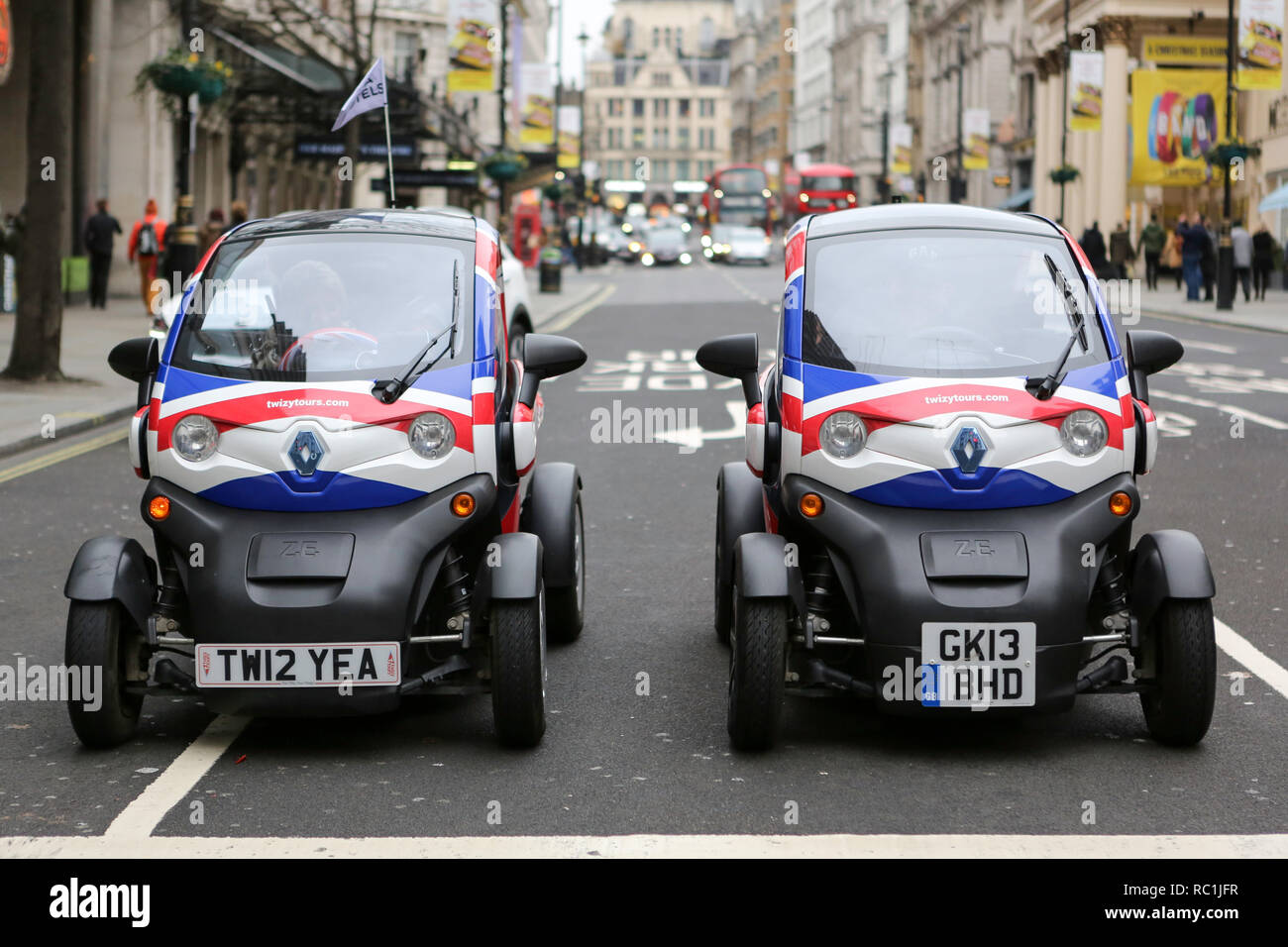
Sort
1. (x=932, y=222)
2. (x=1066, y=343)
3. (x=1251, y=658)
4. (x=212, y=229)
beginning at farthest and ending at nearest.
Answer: (x=212, y=229)
(x=1251, y=658)
(x=932, y=222)
(x=1066, y=343)

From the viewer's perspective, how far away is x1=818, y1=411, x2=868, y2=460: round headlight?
582 cm

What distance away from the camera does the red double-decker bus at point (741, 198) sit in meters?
93.5

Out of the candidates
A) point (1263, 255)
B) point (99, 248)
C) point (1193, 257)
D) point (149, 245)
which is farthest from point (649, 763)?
point (1263, 255)

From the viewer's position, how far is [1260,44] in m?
34.6

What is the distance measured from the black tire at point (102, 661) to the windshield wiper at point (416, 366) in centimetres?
105

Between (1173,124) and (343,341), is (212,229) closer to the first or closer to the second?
(343,341)

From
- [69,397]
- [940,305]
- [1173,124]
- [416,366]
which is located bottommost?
[69,397]

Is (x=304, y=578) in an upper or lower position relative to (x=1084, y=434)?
lower

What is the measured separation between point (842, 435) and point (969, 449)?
15.6 inches

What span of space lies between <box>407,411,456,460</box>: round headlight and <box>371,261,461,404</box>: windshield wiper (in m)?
0.11

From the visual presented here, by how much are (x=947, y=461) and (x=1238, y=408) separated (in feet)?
39.8

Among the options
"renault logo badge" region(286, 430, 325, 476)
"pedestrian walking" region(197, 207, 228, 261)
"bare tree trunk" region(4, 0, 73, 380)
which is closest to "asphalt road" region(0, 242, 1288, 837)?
"renault logo badge" region(286, 430, 325, 476)

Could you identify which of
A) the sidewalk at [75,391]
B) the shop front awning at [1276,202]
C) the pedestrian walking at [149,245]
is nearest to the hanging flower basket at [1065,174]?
the shop front awning at [1276,202]

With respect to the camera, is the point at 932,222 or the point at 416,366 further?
the point at 932,222
